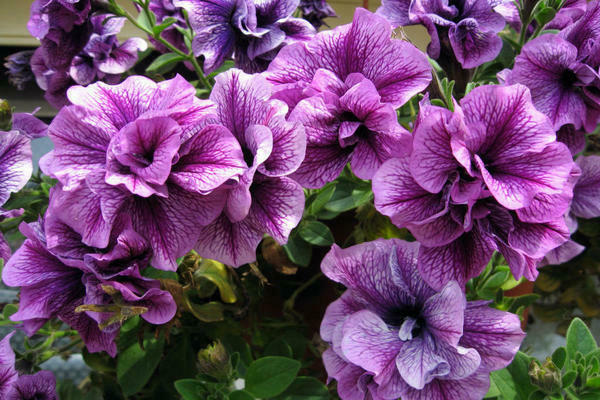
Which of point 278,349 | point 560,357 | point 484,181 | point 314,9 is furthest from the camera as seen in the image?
point 314,9

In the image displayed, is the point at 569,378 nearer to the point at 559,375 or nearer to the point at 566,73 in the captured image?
the point at 559,375

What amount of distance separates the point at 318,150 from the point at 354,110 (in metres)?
0.03

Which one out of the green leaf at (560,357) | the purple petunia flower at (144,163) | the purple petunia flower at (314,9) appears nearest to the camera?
the purple petunia flower at (144,163)

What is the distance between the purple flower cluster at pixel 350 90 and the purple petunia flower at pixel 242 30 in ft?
0.39

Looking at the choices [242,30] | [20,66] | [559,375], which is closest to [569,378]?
[559,375]

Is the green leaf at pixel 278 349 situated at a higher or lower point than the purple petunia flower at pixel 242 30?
lower

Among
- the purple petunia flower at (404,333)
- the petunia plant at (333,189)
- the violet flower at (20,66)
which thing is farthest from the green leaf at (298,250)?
the violet flower at (20,66)

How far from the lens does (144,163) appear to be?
291 millimetres

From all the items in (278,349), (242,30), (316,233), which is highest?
(242,30)

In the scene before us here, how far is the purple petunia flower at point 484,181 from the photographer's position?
0.94 ft

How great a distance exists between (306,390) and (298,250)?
12cm

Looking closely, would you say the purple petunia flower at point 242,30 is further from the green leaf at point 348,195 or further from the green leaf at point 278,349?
the green leaf at point 278,349

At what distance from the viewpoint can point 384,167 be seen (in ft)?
0.98

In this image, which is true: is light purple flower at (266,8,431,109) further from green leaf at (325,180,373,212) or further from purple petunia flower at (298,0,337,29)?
purple petunia flower at (298,0,337,29)
